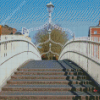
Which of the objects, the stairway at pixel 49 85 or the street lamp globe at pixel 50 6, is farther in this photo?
the street lamp globe at pixel 50 6

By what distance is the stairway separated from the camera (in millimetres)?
5865

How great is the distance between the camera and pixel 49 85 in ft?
22.6

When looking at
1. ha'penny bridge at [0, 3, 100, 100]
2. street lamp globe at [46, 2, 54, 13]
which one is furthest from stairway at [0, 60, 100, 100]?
street lamp globe at [46, 2, 54, 13]

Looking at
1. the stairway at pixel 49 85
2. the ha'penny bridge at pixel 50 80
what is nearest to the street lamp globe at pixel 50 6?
the ha'penny bridge at pixel 50 80

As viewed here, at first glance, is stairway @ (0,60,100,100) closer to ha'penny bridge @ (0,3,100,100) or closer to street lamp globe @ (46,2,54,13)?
ha'penny bridge @ (0,3,100,100)

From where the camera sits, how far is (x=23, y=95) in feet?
19.3

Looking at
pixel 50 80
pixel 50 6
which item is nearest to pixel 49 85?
pixel 50 80

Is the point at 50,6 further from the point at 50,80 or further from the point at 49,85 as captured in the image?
the point at 49,85

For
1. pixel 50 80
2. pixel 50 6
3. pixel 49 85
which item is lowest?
pixel 49 85

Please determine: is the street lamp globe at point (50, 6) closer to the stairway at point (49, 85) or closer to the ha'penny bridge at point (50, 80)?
the ha'penny bridge at point (50, 80)

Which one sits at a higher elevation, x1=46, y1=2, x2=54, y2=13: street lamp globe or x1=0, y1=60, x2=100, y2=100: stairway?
x1=46, y1=2, x2=54, y2=13: street lamp globe

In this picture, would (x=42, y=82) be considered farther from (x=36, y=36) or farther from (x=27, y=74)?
(x=36, y=36)

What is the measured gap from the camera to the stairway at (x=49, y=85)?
5865 mm

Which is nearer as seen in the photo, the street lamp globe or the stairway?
the stairway
